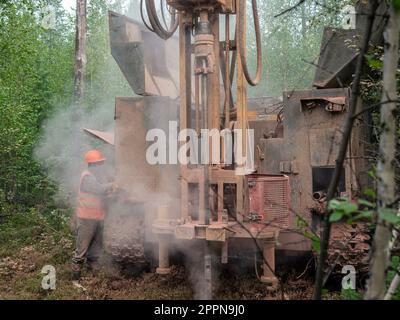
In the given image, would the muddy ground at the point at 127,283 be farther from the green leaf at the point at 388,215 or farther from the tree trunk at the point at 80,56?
the tree trunk at the point at 80,56

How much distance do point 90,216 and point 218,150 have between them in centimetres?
218

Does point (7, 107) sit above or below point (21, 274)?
above

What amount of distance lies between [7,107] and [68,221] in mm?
2632

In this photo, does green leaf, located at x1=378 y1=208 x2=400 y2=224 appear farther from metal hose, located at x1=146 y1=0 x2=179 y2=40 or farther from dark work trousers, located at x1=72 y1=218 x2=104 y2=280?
dark work trousers, located at x1=72 y1=218 x2=104 y2=280

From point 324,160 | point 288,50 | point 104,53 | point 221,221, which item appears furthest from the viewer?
point 288,50

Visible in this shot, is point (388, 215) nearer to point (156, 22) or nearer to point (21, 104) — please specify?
point (156, 22)

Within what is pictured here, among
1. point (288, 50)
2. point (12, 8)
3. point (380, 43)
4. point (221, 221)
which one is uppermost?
point (288, 50)

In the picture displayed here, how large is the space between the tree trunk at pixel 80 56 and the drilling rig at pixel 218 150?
5.46 metres

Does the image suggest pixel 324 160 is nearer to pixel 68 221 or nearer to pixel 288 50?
Result: pixel 68 221

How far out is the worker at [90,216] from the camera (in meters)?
6.91

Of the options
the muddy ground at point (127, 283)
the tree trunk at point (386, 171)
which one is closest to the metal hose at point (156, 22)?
the muddy ground at point (127, 283)

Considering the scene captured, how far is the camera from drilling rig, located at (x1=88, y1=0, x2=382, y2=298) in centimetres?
563

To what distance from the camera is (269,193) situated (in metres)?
5.78

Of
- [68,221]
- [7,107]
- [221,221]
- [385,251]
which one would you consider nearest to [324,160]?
[221,221]
